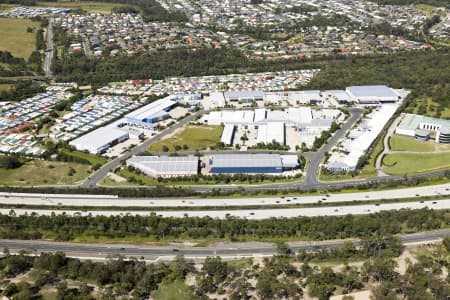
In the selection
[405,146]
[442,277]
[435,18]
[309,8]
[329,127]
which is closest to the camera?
[442,277]

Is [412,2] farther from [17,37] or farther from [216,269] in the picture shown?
[216,269]

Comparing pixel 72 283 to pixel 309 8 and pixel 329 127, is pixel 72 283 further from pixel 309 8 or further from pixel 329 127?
pixel 309 8

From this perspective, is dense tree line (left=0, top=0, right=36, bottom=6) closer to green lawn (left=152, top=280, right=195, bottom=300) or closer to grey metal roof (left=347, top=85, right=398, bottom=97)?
grey metal roof (left=347, top=85, right=398, bottom=97)

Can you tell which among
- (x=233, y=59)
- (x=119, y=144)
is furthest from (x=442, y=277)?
(x=233, y=59)

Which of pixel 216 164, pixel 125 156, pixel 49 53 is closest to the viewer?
pixel 216 164

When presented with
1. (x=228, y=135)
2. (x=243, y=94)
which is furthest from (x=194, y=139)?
(x=243, y=94)

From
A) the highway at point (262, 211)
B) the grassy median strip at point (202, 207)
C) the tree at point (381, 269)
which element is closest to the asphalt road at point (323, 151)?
the grassy median strip at point (202, 207)

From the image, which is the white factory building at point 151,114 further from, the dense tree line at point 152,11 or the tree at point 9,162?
the dense tree line at point 152,11
